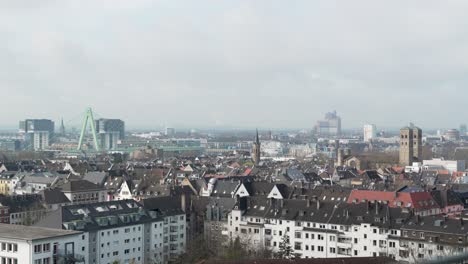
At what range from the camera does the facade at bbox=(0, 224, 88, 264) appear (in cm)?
2659

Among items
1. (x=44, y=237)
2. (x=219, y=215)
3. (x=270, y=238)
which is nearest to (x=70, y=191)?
(x=219, y=215)

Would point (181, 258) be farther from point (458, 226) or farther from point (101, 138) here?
point (101, 138)

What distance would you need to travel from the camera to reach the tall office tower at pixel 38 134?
168550 mm

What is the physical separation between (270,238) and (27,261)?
1455 cm

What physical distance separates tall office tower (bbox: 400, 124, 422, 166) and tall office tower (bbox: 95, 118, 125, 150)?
8886cm

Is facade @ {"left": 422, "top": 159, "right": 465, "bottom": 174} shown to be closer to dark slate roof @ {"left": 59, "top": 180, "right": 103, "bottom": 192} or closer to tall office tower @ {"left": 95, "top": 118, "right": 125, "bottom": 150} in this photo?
dark slate roof @ {"left": 59, "top": 180, "right": 103, "bottom": 192}

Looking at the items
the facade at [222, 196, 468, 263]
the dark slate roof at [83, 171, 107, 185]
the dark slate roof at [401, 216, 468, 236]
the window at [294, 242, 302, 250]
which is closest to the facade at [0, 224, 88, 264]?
the facade at [222, 196, 468, 263]

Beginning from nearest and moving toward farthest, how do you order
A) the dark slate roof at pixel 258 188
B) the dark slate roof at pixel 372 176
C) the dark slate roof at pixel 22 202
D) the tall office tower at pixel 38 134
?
the dark slate roof at pixel 22 202
the dark slate roof at pixel 258 188
the dark slate roof at pixel 372 176
the tall office tower at pixel 38 134

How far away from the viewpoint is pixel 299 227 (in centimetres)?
3581

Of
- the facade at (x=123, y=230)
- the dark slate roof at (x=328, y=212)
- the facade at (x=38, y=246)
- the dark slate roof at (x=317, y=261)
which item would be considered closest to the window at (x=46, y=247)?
the facade at (x=38, y=246)

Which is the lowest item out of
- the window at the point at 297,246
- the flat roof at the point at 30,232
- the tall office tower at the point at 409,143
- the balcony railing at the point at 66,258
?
the window at the point at 297,246

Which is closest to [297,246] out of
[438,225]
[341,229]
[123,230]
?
[341,229]

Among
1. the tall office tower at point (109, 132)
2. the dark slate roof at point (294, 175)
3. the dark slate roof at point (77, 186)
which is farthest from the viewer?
the tall office tower at point (109, 132)

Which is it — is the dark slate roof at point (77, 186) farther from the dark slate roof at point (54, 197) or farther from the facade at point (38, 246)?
the facade at point (38, 246)
